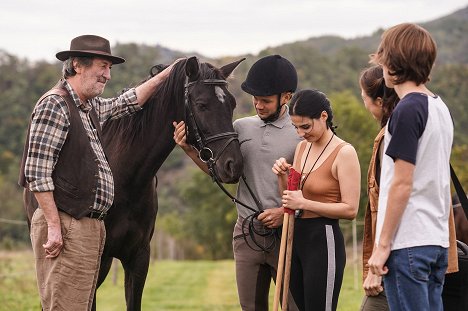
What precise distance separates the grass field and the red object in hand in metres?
5.78

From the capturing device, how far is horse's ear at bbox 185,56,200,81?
5.27m

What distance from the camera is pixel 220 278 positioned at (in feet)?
64.8

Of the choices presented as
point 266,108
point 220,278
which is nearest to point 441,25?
point 220,278

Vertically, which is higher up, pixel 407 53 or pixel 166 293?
pixel 407 53

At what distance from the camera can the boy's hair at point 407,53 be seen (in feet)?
10.8

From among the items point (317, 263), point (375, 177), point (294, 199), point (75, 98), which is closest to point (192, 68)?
point (75, 98)

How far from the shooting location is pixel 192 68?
5293mm

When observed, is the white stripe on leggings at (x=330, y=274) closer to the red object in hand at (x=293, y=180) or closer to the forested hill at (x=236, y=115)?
the red object in hand at (x=293, y=180)

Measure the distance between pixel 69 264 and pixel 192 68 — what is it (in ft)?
5.34

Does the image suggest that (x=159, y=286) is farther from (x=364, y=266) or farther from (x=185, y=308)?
(x=364, y=266)

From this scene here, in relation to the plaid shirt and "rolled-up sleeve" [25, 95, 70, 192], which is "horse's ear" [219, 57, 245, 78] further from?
"rolled-up sleeve" [25, 95, 70, 192]

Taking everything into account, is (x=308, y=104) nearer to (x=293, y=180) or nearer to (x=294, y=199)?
(x=293, y=180)

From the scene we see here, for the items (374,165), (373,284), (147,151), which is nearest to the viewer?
(373,284)

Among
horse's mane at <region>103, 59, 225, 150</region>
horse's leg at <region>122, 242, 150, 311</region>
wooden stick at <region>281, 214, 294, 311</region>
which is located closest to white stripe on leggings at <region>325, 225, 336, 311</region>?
wooden stick at <region>281, 214, 294, 311</region>
